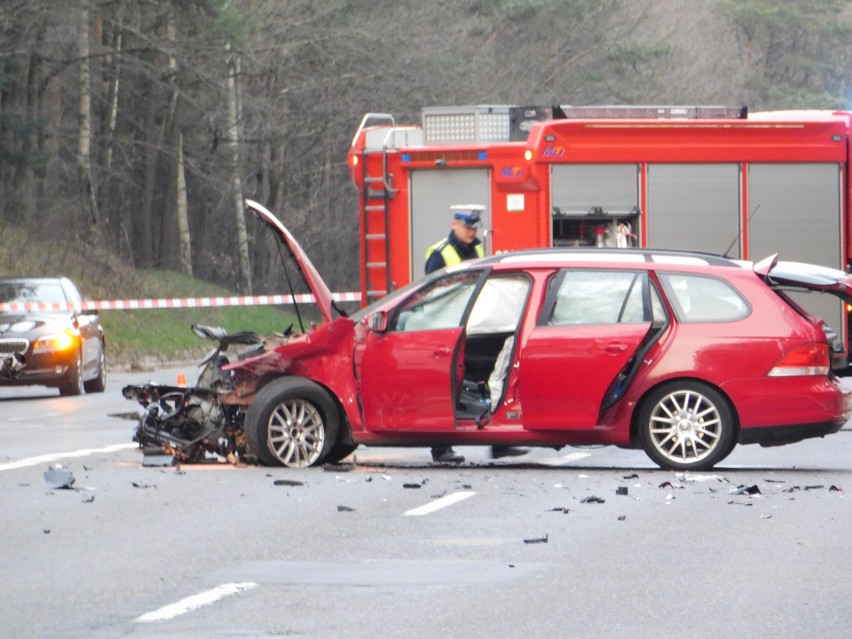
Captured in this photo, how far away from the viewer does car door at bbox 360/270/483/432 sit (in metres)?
13.7

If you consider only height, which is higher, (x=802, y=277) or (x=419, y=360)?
(x=802, y=277)

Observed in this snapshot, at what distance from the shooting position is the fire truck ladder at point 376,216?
21.5 m

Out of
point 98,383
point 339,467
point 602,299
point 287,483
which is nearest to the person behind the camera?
point 287,483

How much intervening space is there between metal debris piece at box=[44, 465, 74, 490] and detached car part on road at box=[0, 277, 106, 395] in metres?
10.4

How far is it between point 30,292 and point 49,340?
146 centimetres

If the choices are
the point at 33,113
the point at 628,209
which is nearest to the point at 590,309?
the point at 628,209

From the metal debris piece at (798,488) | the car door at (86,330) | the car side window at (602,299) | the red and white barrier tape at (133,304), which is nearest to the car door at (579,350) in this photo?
the car side window at (602,299)

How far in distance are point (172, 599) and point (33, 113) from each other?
114 ft

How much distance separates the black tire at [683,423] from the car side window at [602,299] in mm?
561

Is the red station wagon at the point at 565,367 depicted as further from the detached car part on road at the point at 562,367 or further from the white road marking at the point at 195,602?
the white road marking at the point at 195,602

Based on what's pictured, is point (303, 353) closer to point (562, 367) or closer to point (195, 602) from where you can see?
point (562, 367)

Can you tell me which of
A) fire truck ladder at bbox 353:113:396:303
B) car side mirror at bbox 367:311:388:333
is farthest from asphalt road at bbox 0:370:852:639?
fire truck ladder at bbox 353:113:396:303

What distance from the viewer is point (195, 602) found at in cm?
850

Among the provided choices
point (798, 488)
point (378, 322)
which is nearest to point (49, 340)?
point (378, 322)
